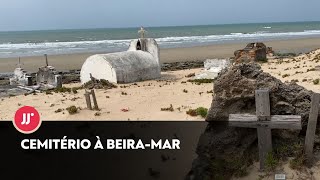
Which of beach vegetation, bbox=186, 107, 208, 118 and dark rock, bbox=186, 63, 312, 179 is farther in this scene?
beach vegetation, bbox=186, 107, 208, 118

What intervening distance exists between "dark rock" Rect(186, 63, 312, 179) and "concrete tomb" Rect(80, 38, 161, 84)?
16179 mm

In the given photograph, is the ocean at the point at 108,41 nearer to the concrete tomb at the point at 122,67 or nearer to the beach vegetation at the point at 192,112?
the concrete tomb at the point at 122,67

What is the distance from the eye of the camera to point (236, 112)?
983cm

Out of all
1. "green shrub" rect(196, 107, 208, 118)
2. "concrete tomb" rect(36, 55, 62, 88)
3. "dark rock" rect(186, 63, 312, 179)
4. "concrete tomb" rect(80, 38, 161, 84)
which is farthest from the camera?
"concrete tomb" rect(36, 55, 62, 88)

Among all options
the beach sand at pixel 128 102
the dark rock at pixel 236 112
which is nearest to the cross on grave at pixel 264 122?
the dark rock at pixel 236 112

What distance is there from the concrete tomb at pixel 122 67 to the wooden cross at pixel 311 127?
17596mm

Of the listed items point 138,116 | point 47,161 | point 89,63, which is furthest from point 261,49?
point 47,161

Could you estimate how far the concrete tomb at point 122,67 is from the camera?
2591 centimetres

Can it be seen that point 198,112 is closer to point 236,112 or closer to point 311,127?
point 236,112

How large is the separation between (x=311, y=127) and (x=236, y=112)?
1669 millimetres

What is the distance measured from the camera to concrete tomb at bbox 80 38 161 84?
2591 cm

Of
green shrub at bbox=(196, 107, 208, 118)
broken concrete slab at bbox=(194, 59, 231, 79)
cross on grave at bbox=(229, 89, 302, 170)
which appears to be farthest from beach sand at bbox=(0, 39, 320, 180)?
broken concrete slab at bbox=(194, 59, 231, 79)

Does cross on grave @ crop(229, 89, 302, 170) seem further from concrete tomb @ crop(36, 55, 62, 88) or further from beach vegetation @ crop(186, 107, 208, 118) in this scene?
concrete tomb @ crop(36, 55, 62, 88)

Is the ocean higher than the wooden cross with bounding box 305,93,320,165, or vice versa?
the ocean
